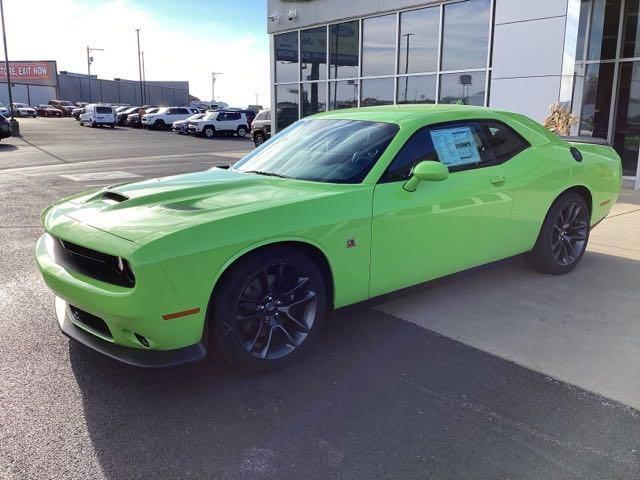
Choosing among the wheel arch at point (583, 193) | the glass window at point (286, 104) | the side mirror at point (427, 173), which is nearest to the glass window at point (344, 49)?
the glass window at point (286, 104)

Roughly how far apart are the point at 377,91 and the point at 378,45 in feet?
3.95

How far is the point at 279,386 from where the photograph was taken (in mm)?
3221

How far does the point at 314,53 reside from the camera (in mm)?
17203

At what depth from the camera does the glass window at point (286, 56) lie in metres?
17.9

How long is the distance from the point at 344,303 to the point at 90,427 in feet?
5.33

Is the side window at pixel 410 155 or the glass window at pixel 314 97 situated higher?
the glass window at pixel 314 97

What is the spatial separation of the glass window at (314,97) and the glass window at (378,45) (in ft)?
5.89

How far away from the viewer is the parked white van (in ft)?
134

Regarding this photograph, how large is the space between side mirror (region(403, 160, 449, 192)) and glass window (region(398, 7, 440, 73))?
35.2 feet

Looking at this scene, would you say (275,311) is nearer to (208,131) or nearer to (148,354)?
(148,354)

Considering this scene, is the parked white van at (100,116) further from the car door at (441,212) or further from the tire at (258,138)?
the car door at (441,212)

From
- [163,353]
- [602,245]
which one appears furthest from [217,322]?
[602,245]

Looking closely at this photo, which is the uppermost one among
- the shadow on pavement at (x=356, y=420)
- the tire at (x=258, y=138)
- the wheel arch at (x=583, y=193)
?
the wheel arch at (x=583, y=193)

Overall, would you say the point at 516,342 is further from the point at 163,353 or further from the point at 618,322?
the point at 163,353
